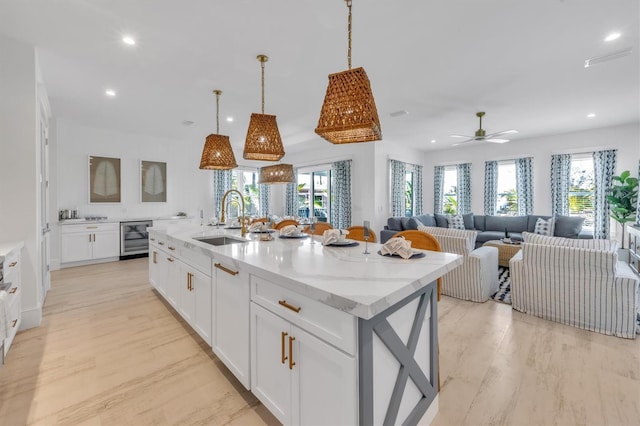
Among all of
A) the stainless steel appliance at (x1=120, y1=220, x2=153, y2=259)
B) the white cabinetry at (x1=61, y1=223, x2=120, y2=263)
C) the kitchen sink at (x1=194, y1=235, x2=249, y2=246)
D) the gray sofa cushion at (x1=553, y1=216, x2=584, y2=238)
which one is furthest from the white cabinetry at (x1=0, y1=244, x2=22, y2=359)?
the gray sofa cushion at (x1=553, y1=216, x2=584, y2=238)

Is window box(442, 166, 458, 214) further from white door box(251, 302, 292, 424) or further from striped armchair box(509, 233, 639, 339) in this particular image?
white door box(251, 302, 292, 424)

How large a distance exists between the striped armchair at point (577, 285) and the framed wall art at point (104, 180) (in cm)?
717

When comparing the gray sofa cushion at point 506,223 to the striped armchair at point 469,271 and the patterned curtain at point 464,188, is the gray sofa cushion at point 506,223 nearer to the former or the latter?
the patterned curtain at point 464,188

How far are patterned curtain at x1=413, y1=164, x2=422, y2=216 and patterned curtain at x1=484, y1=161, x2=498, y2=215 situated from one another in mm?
1656

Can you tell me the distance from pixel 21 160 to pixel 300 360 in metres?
3.44

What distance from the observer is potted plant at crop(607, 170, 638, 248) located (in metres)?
5.09

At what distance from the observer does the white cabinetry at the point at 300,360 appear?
1117 millimetres

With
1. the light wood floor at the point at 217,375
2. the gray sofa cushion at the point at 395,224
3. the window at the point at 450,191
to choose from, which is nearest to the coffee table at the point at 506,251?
the gray sofa cushion at the point at 395,224

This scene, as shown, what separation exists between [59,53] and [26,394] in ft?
10.2

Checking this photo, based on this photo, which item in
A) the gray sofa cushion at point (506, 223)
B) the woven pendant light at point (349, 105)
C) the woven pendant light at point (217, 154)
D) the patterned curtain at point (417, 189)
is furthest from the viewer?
the patterned curtain at point (417, 189)

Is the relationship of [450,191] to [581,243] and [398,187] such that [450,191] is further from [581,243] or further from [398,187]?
[581,243]

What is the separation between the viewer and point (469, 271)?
3424 mm

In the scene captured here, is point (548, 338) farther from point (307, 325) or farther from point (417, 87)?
point (417, 87)

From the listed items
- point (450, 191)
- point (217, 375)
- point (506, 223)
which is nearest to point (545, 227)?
point (506, 223)
